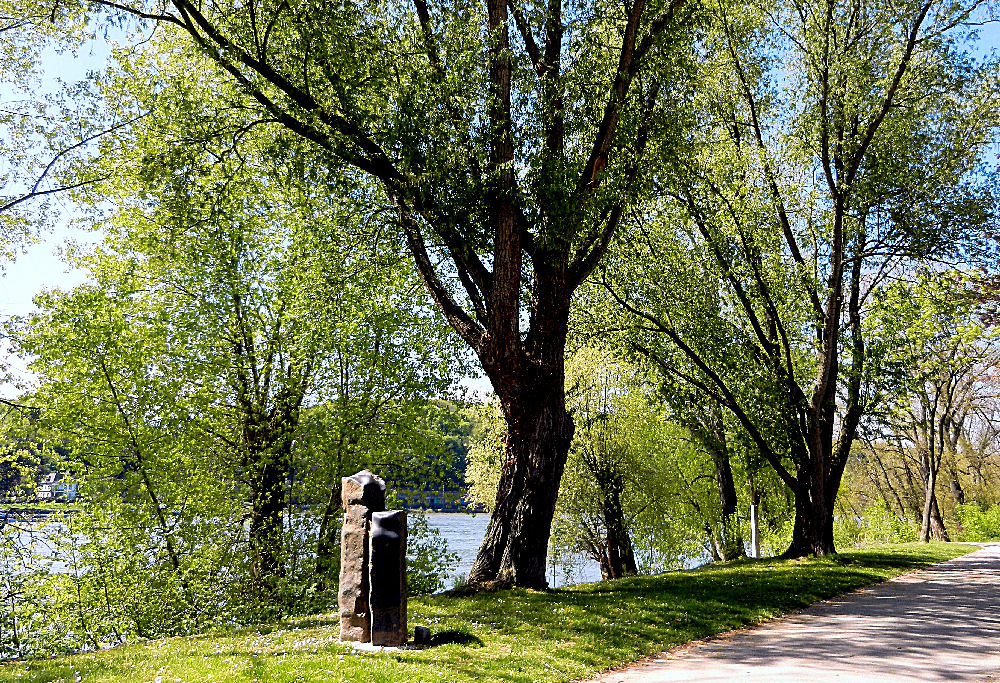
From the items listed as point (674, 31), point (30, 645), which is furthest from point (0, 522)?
point (674, 31)

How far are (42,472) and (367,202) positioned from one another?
40.9 ft

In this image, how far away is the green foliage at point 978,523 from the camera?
3575 centimetres

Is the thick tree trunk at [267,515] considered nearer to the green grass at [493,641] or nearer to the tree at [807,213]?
the green grass at [493,641]

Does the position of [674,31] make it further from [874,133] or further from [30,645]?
[30,645]

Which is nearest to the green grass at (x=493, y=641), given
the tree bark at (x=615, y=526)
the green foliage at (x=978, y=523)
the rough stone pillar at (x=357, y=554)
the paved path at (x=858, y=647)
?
the rough stone pillar at (x=357, y=554)

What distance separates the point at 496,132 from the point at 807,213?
10.8 meters

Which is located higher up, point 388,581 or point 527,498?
point 527,498

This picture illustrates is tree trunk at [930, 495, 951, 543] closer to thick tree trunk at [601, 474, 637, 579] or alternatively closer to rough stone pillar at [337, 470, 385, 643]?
thick tree trunk at [601, 474, 637, 579]

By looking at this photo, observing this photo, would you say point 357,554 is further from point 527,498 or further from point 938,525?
point 938,525

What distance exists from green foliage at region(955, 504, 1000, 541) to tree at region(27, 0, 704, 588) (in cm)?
3418

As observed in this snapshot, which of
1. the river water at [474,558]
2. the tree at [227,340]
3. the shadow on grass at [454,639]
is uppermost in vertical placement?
the tree at [227,340]

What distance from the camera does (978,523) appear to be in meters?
36.2

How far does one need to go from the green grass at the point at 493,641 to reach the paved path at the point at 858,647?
534mm

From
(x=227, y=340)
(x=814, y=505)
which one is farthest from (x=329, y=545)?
Result: (x=814, y=505)
